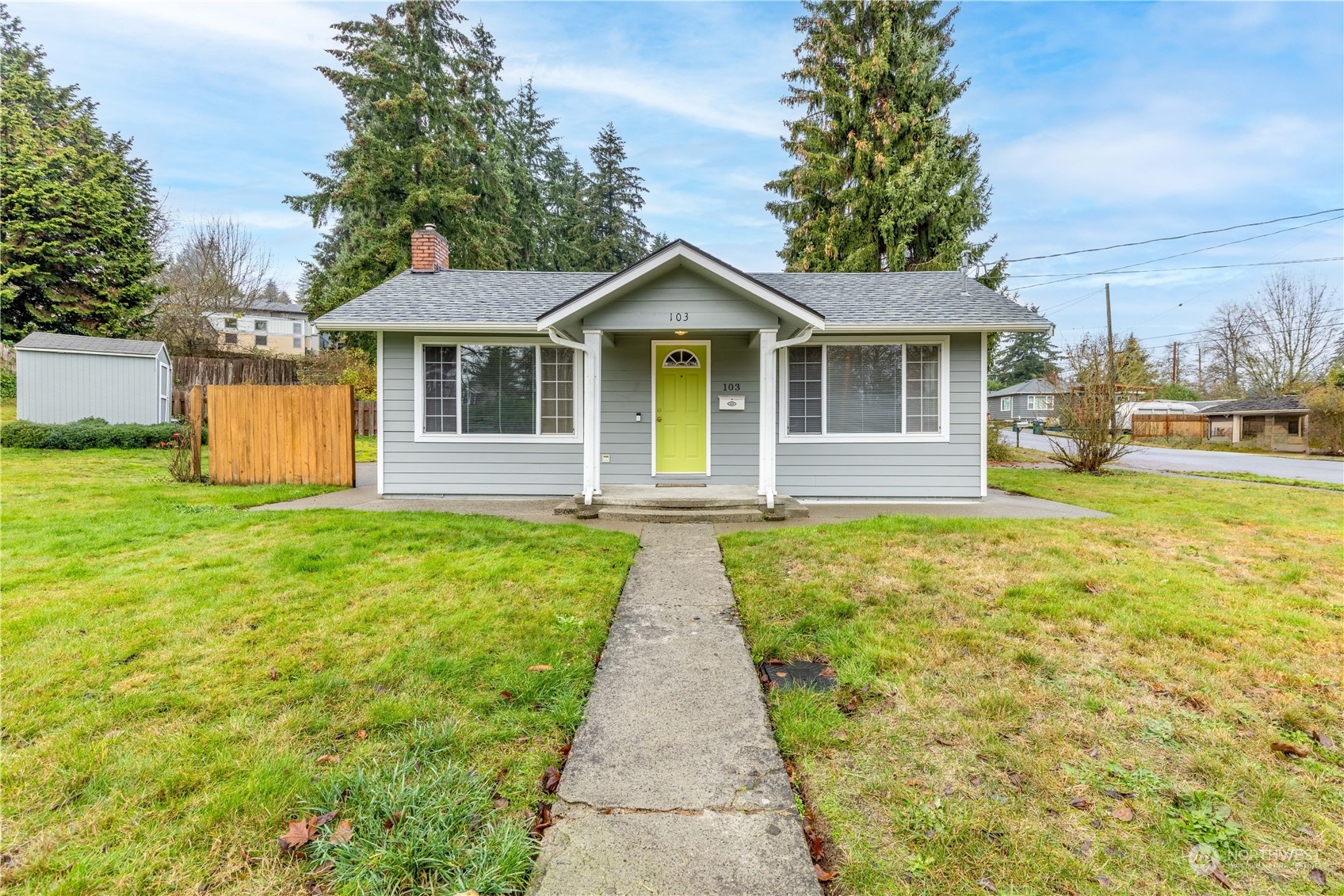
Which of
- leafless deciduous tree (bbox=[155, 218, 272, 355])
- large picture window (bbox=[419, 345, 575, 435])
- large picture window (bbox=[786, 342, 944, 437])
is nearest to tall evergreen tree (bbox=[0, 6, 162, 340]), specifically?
leafless deciduous tree (bbox=[155, 218, 272, 355])

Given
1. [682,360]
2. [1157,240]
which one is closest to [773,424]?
[682,360]

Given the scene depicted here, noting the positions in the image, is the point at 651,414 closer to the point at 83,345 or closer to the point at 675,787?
the point at 675,787

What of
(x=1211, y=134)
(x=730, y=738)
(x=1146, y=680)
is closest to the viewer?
(x=730, y=738)

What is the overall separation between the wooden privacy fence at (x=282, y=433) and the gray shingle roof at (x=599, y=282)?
5.98 ft

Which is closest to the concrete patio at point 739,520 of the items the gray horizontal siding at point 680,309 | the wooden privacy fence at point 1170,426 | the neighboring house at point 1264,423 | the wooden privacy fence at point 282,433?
the wooden privacy fence at point 282,433

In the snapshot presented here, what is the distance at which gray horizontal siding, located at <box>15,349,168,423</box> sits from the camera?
14.1m

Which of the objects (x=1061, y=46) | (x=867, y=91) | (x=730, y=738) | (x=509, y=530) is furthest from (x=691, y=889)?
(x=867, y=91)

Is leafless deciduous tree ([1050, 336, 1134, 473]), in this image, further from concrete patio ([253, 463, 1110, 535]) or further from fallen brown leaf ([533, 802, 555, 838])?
fallen brown leaf ([533, 802, 555, 838])

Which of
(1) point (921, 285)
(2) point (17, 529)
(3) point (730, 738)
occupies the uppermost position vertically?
(1) point (921, 285)

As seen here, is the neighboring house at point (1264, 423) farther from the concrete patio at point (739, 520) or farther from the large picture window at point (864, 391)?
the large picture window at point (864, 391)

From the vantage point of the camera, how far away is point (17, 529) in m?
5.60

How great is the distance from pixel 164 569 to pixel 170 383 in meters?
17.2

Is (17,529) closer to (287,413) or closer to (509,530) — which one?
(287,413)

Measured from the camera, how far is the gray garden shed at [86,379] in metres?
14.1
